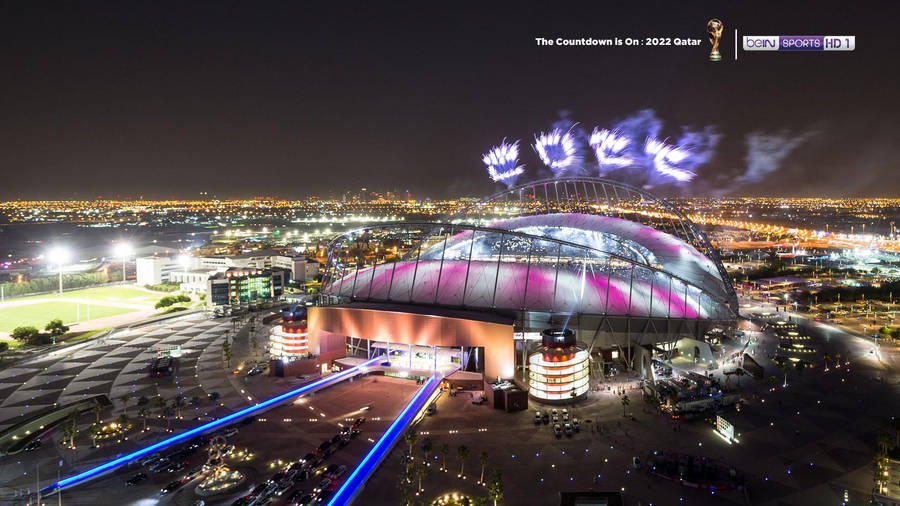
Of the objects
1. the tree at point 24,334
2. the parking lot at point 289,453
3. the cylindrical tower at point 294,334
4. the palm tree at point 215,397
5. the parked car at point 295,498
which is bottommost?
the parking lot at point 289,453

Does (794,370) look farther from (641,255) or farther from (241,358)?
(241,358)

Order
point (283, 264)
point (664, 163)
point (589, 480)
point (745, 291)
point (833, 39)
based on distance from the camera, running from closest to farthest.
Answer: point (589, 480) < point (833, 39) < point (664, 163) < point (745, 291) < point (283, 264)

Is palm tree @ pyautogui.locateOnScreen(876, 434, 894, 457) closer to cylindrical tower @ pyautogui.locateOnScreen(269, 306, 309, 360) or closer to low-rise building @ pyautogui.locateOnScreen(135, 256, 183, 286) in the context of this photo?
cylindrical tower @ pyautogui.locateOnScreen(269, 306, 309, 360)

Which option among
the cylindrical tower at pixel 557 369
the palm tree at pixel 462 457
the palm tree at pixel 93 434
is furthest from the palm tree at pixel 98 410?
the cylindrical tower at pixel 557 369

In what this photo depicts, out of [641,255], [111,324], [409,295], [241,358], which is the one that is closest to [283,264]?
[111,324]

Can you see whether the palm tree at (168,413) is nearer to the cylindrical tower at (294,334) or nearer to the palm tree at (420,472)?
the cylindrical tower at (294,334)

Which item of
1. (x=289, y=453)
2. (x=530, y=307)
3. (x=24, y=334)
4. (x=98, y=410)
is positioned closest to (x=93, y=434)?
(x=98, y=410)
